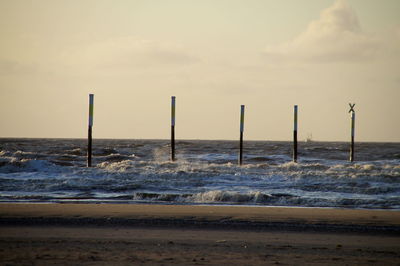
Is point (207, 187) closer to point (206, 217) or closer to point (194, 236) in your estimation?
point (206, 217)

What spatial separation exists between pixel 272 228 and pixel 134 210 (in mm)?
3298

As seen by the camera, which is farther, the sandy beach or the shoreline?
the shoreline

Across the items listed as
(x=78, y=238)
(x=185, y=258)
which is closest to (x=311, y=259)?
(x=185, y=258)

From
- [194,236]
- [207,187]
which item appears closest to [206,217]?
[194,236]

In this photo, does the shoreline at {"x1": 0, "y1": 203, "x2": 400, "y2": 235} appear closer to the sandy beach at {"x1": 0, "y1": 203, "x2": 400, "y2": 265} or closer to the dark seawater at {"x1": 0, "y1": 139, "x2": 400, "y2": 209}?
the sandy beach at {"x1": 0, "y1": 203, "x2": 400, "y2": 265}

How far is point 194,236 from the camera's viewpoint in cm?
→ 820

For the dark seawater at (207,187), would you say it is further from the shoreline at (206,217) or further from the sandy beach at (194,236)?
the sandy beach at (194,236)

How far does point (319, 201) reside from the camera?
14.1 meters

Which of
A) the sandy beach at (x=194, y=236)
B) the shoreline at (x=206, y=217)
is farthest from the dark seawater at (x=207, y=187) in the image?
the sandy beach at (x=194, y=236)

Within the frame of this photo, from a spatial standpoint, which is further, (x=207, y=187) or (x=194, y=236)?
(x=207, y=187)

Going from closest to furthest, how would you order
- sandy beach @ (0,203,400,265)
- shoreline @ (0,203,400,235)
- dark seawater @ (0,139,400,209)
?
Result: sandy beach @ (0,203,400,265), shoreline @ (0,203,400,235), dark seawater @ (0,139,400,209)

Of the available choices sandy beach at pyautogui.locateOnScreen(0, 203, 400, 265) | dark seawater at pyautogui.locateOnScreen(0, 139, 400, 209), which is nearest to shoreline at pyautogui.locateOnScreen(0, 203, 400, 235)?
sandy beach at pyautogui.locateOnScreen(0, 203, 400, 265)

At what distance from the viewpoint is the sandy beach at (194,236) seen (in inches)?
257

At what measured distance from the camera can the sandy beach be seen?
6.53 m
